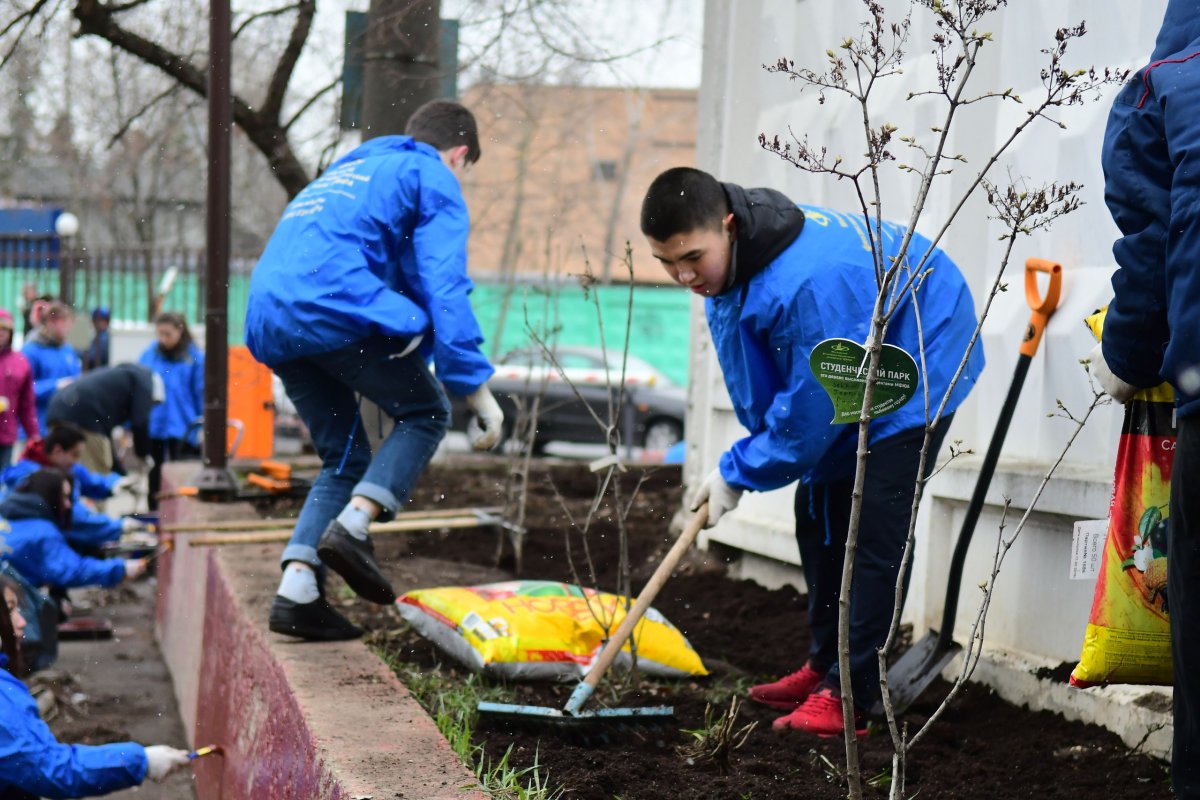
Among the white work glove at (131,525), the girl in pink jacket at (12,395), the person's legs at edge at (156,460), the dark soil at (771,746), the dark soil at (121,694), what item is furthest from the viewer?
the person's legs at edge at (156,460)

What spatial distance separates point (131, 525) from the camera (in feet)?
29.2

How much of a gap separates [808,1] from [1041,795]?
11.3ft

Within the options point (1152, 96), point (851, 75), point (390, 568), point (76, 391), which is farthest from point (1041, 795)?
point (76, 391)

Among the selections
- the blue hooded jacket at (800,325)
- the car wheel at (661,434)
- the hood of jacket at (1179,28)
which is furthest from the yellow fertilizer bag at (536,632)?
the car wheel at (661,434)

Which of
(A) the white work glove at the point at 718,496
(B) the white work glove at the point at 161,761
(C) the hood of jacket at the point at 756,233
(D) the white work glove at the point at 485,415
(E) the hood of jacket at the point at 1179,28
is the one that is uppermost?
(E) the hood of jacket at the point at 1179,28

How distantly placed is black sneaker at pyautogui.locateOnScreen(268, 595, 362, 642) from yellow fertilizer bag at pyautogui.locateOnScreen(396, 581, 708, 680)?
284mm

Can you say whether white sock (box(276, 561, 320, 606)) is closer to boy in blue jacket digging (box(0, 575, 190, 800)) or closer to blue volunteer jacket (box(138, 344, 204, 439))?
boy in blue jacket digging (box(0, 575, 190, 800))

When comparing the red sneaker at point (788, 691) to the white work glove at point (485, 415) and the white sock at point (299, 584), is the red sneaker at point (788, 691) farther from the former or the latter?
the white sock at point (299, 584)

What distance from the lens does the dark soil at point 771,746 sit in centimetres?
290

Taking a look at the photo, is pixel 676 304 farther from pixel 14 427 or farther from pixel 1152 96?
pixel 1152 96

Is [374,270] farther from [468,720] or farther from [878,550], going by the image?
[878,550]

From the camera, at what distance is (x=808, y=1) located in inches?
210

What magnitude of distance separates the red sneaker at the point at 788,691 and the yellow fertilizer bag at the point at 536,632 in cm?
29

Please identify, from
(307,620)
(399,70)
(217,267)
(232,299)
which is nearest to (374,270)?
(307,620)
